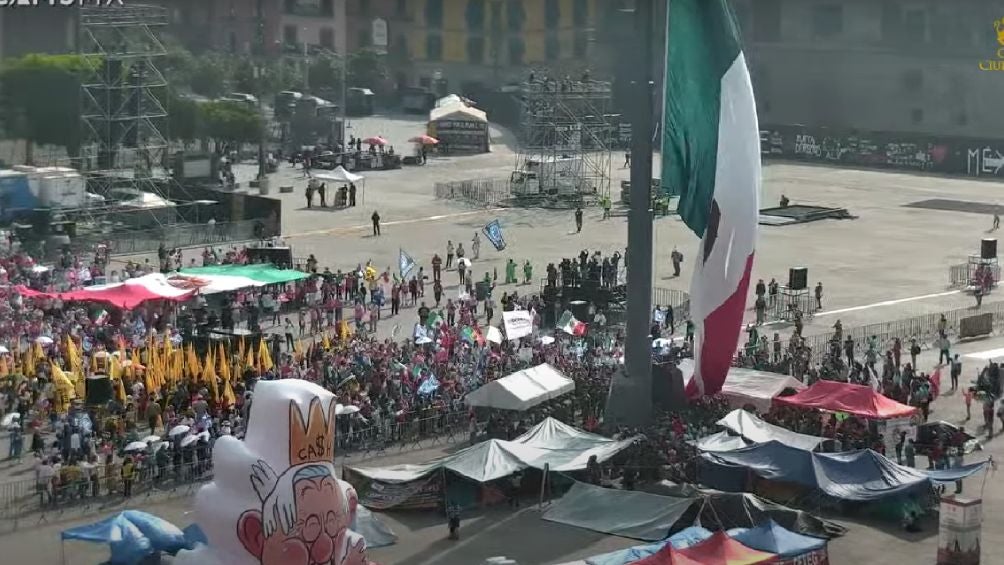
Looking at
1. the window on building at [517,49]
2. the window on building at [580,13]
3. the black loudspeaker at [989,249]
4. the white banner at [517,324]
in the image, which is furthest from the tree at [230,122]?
the white banner at [517,324]

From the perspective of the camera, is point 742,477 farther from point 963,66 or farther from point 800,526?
point 963,66

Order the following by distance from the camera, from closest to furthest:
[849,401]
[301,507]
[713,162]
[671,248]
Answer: [301,507]
[713,162]
[849,401]
[671,248]

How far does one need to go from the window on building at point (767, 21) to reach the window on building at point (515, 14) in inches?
780

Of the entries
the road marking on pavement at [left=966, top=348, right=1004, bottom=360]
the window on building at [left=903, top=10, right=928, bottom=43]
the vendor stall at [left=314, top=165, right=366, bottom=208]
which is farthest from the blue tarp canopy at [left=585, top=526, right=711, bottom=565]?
the window on building at [left=903, top=10, right=928, bottom=43]

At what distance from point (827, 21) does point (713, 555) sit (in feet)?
239

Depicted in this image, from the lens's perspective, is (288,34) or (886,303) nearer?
(886,303)

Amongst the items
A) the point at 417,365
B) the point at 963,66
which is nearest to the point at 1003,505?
the point at 417,365

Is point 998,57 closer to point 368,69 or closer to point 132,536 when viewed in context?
point 368,69

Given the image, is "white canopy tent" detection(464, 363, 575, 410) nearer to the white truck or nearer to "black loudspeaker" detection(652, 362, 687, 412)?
"black loudspeaker" detection(652, 362, 687, 412)

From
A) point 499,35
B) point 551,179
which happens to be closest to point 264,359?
point 551,179

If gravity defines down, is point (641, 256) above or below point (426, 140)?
above

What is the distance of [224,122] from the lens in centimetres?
7681

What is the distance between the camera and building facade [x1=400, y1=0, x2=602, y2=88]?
75.6 meters

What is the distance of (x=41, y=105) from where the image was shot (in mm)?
67438
